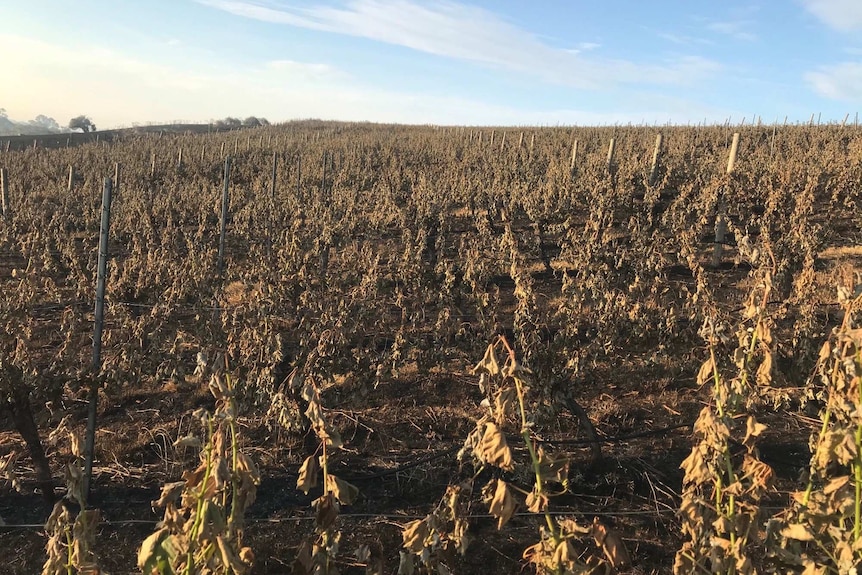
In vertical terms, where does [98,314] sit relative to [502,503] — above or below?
below

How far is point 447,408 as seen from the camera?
631 centimetres

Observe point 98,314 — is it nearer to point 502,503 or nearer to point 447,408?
point 447,408

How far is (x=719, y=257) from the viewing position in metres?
10.5

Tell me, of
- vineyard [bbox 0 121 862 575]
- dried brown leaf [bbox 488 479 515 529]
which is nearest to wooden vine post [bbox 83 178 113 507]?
vineyard [bbox 0 121 862 575]

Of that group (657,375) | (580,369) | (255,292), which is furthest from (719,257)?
(255,292)

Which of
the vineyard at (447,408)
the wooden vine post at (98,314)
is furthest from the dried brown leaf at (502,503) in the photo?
the wooden vine post at (98,314)

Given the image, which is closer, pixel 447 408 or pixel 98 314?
pixel 98 314

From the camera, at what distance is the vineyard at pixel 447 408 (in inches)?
84.5

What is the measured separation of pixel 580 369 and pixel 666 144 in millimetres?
21573

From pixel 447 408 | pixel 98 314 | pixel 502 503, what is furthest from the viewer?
pixel 447 408

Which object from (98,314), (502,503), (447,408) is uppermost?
(502,503)

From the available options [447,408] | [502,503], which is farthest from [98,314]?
[502,503]

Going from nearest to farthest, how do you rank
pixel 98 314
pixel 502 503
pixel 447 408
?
pixel 502 503 < pixel 98 314 < pixel 447 408

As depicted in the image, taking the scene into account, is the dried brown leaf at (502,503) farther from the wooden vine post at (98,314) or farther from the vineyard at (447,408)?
the wooden vine post at (98,314)
